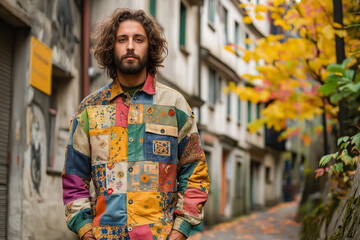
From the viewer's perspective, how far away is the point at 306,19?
31.7 ft

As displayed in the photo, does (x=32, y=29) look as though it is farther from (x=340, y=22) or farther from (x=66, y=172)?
(x=66, y=172)

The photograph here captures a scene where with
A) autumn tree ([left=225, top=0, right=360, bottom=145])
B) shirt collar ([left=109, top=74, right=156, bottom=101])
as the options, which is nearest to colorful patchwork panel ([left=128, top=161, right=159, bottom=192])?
shirt collar ([left=109, top=74, right=156, bottom=101])

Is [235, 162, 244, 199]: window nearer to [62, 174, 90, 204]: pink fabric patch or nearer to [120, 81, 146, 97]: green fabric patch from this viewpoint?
[120, 81, 146, 97]: green fabric patch

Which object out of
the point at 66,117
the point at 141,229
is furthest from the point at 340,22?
the point at 66,117

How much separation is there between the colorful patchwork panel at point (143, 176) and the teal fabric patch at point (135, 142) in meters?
0.04

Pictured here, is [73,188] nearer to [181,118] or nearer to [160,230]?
[160,230]

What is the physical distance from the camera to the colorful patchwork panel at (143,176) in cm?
314

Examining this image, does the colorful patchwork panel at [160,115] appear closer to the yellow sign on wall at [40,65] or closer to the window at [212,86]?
the yellow sign on wall at [40,65]

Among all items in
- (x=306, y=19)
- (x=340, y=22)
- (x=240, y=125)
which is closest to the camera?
(x=340, y=22)

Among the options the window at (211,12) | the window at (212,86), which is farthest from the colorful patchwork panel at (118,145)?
the window at (212,86)

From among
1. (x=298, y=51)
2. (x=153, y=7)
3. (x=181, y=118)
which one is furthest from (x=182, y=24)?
(x=181, y=118)

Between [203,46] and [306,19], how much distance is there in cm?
1051

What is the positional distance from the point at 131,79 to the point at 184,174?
61 centimetres

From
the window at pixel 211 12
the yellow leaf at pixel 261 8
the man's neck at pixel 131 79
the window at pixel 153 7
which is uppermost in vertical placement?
the window at pixel 211 12
